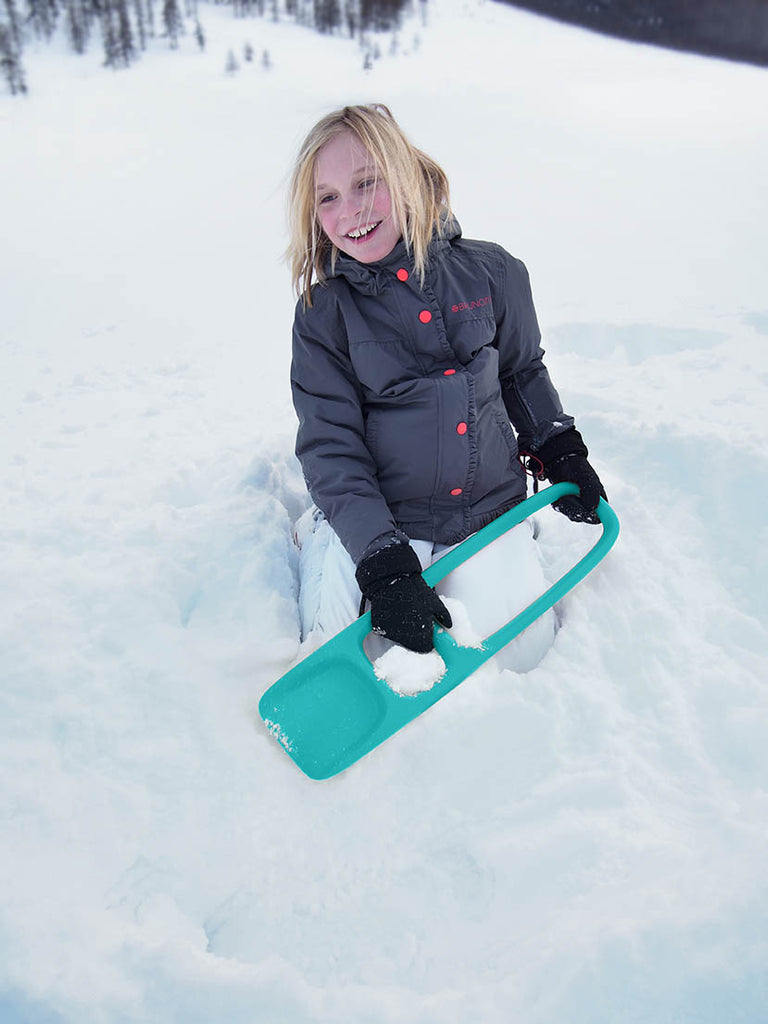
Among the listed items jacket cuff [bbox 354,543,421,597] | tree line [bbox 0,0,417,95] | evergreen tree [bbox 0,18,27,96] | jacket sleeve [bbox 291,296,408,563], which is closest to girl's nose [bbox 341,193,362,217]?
jacket sleeve [bbox 291,296,408,563]

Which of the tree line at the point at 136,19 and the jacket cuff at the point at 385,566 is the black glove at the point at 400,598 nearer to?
the jacket cuff at the point at 385,566

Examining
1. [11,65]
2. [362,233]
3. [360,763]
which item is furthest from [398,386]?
[11,65]

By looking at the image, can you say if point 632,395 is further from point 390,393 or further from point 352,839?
point 352,839

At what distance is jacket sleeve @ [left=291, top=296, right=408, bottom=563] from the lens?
4.13 ft

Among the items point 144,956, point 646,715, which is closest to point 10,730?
point 144,956

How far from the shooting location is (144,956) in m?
0.84

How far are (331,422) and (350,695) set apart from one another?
526 millimetres

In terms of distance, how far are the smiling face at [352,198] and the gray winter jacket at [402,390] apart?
4cm

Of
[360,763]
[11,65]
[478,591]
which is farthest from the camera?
[11,65]

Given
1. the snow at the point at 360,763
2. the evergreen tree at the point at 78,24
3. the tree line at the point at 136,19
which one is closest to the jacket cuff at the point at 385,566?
the snow at the point at 360,763

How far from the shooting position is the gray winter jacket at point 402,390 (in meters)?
1.26

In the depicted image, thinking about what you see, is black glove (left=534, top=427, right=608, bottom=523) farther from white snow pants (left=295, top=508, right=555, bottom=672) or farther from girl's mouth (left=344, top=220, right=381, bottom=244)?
girl's mouth (left=344, top=220, right=381, bottom=244)

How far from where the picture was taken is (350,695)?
1.20 meters

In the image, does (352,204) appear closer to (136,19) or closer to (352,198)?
(352,198)
